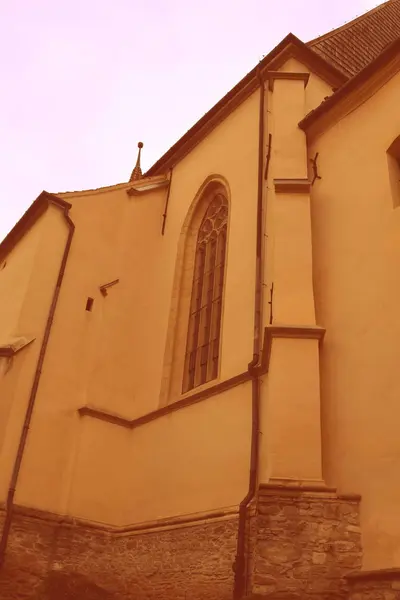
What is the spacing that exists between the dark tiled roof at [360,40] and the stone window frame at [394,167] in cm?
529

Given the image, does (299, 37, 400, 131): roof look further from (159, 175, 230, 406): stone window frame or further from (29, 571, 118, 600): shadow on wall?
(29, 571, 118, 600): shadow on wall

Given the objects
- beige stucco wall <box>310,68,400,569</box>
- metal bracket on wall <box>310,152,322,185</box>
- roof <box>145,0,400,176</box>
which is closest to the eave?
roof <box>145,0,400,176</box>

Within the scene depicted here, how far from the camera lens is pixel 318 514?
21.9ft

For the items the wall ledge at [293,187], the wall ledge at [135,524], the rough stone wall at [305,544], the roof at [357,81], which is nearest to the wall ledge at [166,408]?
the wall ledge at [135,524]

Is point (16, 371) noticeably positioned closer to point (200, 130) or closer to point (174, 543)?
point (174, 543)

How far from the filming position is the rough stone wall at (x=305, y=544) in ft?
20.7

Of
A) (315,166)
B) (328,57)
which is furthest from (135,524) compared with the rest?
(328,57)

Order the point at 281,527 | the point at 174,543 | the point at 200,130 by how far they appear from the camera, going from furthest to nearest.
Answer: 1. the point at 200,130
2. the point at 174,543
3. the point at 281,527

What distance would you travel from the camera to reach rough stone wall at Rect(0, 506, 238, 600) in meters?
7.86

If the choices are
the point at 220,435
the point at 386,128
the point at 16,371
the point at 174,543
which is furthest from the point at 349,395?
the point at 16,371

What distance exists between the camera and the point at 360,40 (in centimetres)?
1603

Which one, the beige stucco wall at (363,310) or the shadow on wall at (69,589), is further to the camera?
the shadow on wall at (69,589)

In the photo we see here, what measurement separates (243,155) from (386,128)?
137 inches

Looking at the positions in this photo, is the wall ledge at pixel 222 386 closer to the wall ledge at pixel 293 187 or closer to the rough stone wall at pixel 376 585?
the wall ledge at pixel 293 187
